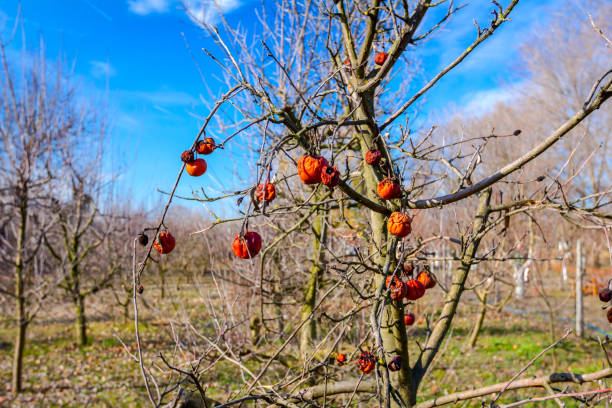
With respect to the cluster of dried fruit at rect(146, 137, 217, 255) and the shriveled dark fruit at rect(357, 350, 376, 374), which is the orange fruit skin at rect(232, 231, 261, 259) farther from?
the shriveled dark fruit at rect(357, 350, 376, 374)

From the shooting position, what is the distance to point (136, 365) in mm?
9047

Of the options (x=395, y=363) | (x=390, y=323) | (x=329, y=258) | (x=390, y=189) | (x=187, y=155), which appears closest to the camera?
(x=187, y=155)

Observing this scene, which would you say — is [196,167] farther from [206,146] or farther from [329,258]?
[329,258]

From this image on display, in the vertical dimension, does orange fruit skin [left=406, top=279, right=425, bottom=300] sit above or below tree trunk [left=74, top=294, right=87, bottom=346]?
above

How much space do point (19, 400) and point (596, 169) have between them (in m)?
23.7

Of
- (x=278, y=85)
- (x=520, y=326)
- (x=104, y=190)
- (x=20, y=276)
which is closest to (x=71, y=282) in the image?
(x=104, y=190)

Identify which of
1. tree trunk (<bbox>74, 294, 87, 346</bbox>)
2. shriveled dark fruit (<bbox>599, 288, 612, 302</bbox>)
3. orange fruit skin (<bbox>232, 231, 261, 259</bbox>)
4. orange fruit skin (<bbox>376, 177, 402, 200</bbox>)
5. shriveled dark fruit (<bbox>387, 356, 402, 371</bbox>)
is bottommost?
tree trunk (<bbox>74, 294, 87, 346</bbox>)

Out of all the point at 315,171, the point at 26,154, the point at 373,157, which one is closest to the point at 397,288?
the point at 373,157

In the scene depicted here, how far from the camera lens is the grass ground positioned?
6.80 meters

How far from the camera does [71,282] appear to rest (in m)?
10.3

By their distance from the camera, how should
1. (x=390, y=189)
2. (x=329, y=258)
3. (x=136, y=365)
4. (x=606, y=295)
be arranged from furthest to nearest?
(x=136, y=365) < (x=329, y=258) < (x=606, y=295) < (x=390, y=189)

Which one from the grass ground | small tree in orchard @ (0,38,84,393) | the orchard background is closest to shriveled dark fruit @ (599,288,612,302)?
the orchard background

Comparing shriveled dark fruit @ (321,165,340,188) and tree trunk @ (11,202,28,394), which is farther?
tree trunk @ (11,202,28,394)

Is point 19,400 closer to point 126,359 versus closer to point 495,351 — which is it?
point 126,359
